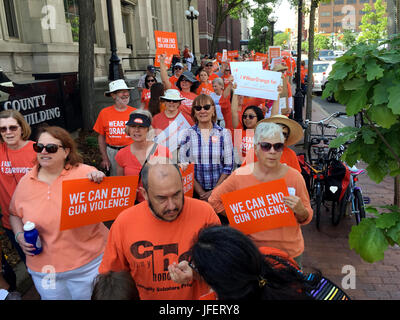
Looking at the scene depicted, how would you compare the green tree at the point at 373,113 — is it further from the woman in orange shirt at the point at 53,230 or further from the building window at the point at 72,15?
the building window at the point at 72,15

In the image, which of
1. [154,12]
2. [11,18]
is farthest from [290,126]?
[154,12]

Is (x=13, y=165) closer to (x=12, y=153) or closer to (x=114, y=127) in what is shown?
(x=12, y=153)

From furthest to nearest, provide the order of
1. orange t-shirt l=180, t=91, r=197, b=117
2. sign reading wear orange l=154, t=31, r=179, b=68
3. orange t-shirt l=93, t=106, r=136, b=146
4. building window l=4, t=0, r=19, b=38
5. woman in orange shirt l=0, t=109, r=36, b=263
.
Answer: building window l=4, t=0, r=19, b=38
sign reading wear orange l=154, t=31, r=179, b=68
orange t-shirt l=180, t=91, r=197, b=117
orange t-shirt l=93, t=106, r=136, b=146
woman in orange shirt l=0, t=109, r=36, b=263

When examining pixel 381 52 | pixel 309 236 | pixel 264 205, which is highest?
pixel 381 52

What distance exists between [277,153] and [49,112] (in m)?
5.69

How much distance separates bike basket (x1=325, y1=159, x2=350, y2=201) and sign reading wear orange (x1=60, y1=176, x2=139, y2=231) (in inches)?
123

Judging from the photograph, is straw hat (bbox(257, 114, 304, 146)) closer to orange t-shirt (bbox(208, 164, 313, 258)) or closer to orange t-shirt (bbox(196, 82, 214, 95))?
orange t-shirt (bbox(208, 164, 313, 258))

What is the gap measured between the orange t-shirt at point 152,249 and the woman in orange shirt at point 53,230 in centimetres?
62

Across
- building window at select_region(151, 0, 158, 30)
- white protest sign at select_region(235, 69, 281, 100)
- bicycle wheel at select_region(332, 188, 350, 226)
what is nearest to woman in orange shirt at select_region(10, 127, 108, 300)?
white protest sign at select_region(235, 69, 281, 100)

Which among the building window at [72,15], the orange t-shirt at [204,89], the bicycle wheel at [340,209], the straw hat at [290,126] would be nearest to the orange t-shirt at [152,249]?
the straw hat at [290,126]

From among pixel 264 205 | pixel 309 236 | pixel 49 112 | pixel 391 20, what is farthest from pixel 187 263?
pixel 49 112

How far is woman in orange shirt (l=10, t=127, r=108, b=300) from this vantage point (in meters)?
2.62
